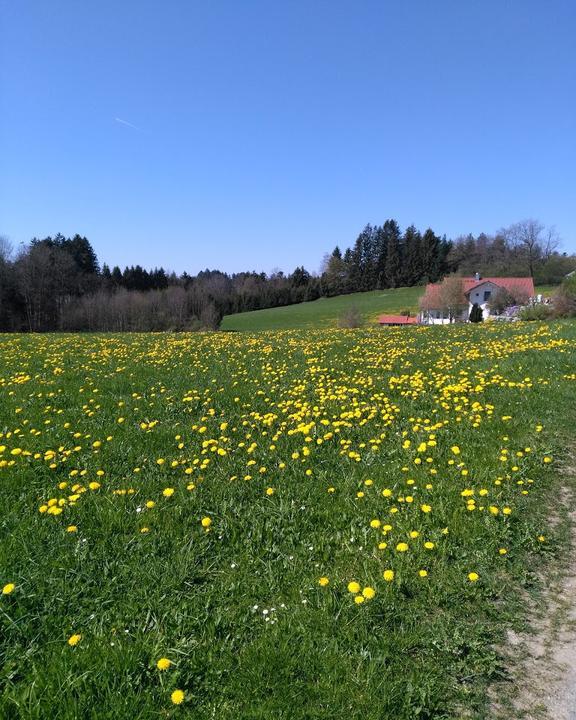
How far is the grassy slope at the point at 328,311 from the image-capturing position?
2748 inches

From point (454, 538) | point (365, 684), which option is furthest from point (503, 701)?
point (454, 538)

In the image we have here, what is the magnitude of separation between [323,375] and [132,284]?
81.4m

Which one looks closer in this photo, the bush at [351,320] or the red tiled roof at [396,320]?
the bush at [351,320]

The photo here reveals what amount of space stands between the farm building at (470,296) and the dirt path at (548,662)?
6461cm

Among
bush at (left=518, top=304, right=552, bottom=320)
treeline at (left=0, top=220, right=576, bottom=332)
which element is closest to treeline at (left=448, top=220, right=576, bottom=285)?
treeline at (left=0, top=220, right=576, bottom=332)

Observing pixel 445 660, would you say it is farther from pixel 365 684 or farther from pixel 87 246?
pixel 87 246

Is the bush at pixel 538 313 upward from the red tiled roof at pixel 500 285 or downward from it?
downward

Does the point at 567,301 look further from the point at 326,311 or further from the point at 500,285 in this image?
the point at 326,311

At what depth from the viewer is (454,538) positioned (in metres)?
3.60

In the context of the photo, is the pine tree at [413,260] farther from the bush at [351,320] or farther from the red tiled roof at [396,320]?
the bush at [351,320]

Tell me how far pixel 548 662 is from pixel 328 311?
262 feet

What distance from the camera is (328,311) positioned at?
8156 cm

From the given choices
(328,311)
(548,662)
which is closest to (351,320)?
(328,311)

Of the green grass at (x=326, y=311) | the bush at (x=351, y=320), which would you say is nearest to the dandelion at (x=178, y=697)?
the bush at (x=351, y=320)
